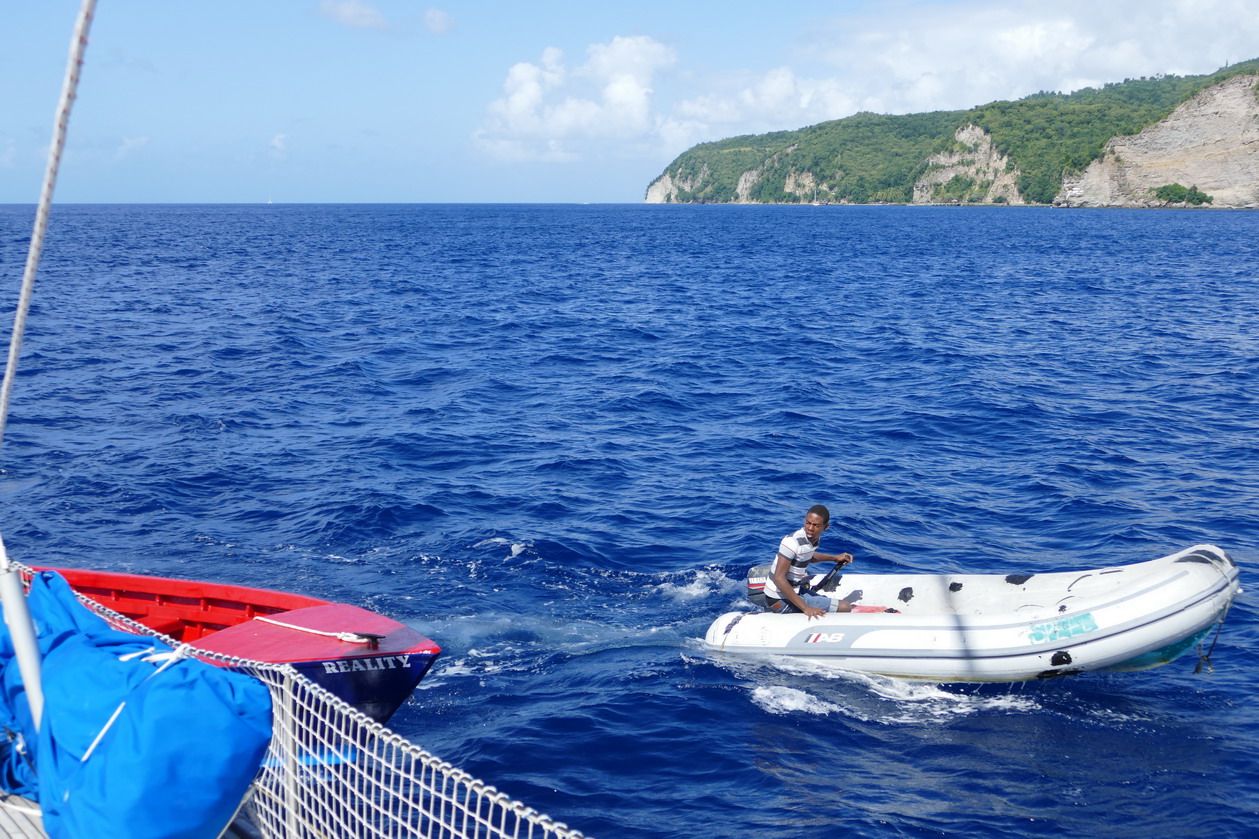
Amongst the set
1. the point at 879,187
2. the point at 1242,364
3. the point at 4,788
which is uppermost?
the point at 879,187

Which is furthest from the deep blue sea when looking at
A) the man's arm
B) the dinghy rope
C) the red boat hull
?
the dinghy rope

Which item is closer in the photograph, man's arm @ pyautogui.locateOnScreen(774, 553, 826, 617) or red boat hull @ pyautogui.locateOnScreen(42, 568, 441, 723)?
red boat hull @ pyautogui.locateOnScreen(42, 568, 441, 723)

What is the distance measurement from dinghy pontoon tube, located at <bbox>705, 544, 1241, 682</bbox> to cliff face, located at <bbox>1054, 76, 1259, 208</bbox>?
123831 millimetres

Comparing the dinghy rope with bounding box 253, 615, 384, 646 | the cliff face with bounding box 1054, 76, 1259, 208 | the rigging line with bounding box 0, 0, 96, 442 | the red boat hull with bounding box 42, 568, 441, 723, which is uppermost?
the cliff face with bounding box 1054, 76, 1259, 208

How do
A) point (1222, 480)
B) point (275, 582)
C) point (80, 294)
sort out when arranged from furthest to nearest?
point (80, 294)
point (1222, 480)
point (275, 582)

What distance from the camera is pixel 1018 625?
9.56 m

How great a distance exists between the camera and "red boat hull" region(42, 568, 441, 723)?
8.03m

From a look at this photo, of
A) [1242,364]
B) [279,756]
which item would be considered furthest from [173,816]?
[1242,364]

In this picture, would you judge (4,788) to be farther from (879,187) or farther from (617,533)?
(879,187)

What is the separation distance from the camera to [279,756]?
5.71 m

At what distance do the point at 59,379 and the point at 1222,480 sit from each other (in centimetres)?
2463

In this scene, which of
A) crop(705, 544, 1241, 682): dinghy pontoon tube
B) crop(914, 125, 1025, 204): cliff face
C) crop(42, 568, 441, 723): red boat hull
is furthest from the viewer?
crop(914, 125, 1025, 204): cliff face

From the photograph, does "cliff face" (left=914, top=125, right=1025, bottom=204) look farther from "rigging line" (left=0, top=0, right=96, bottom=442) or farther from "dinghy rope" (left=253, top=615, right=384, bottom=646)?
"rigging line" (left=0, top=0, right=96, bottom=442)

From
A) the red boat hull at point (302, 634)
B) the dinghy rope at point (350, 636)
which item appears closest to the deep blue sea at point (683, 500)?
the red boat hull at point (302, 634)
